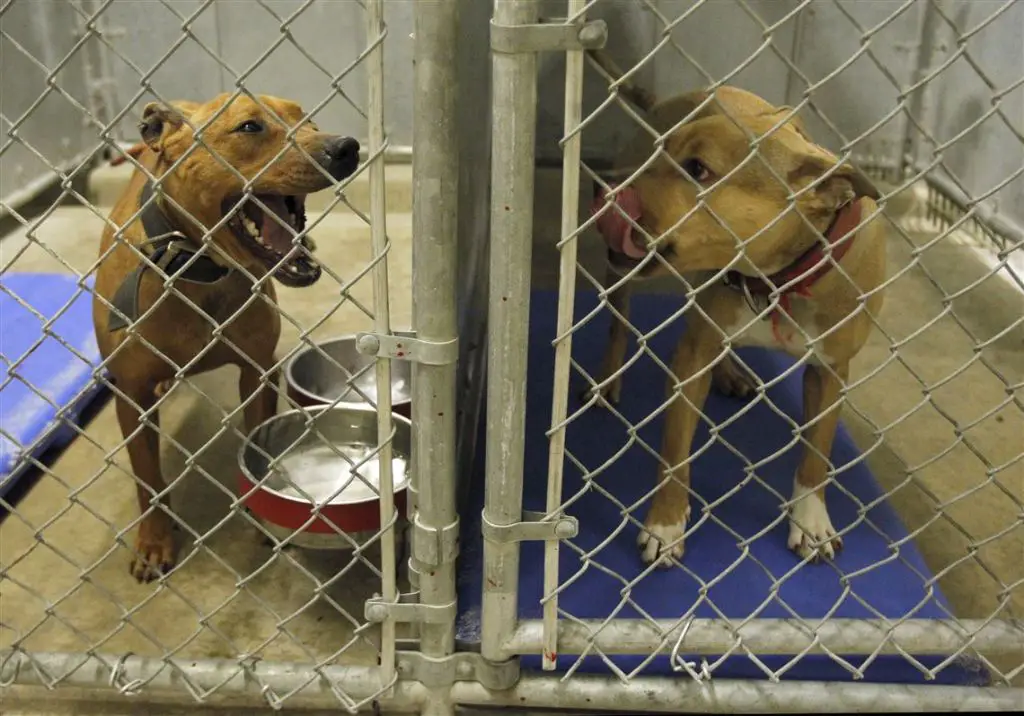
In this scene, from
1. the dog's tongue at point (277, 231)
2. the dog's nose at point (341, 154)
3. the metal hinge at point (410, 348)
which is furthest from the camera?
the dog's tongue at point (277, 231)

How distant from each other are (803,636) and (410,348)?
103 centimetres

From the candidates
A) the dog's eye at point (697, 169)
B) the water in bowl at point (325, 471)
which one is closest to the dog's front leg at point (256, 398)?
the water in bowl at point (325, 471)

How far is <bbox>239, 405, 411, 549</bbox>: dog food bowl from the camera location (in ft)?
7.08

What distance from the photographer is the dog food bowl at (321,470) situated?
2.16 meters

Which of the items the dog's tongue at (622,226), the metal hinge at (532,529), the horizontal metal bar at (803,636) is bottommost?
the horizontal metal bar at (803,636)

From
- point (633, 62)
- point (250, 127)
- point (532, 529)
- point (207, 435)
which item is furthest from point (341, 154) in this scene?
point (633, 62)

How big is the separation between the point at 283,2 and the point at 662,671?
157 inches

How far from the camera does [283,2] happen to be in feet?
15.3

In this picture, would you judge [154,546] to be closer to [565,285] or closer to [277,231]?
[277,231]

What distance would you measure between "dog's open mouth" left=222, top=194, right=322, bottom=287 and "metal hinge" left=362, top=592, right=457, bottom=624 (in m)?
0.70

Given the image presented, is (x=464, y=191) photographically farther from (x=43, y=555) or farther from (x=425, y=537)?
(x=43, y=555)

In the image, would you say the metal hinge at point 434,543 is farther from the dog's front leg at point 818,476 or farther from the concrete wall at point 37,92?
the concrete wall at point 37,92

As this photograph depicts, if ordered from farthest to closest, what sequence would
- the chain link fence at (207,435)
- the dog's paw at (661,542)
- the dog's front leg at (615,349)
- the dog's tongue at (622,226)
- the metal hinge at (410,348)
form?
the dog's front leg at (615,349), the dog's paw at (661,542), the dog's tongue at (622,226), the chain link fence at (207,435), the metal hinge at (410,348)

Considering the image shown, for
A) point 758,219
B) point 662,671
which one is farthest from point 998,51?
point 662,671
